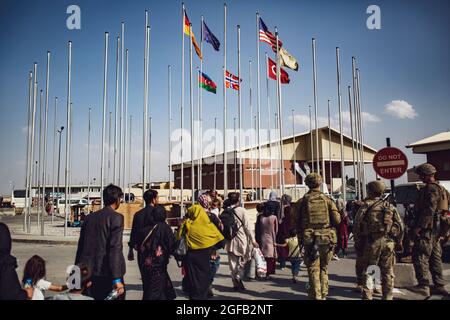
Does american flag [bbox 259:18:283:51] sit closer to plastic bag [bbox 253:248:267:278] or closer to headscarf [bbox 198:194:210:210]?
plastic bag [bbox 253:248:267:278]

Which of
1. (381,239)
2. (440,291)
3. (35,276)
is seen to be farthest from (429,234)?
(35,276)

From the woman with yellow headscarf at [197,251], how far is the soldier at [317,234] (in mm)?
1500

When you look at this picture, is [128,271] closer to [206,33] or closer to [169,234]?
[169,234]

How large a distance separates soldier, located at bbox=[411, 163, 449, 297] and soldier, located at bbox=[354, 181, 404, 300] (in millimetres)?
1108

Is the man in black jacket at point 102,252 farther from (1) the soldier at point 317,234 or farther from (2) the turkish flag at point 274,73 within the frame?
(2) the turkish flag at point 274,73

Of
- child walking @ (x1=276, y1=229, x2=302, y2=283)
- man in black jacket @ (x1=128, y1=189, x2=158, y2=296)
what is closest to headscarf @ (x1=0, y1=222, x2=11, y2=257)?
man in black jacket @ (x1=128, y1=189, x2=158, y2=296)

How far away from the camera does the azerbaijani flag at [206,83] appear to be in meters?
18.1

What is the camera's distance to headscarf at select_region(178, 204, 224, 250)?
5625 mm

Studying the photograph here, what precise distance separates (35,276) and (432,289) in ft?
21.7

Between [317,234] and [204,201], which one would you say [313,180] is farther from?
[204,201]

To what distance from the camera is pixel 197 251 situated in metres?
5.61

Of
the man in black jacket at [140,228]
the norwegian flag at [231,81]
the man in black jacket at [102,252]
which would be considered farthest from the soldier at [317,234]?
the norwegian flag at [231,81]

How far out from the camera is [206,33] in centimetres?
1708

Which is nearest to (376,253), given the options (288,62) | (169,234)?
(169,234)
